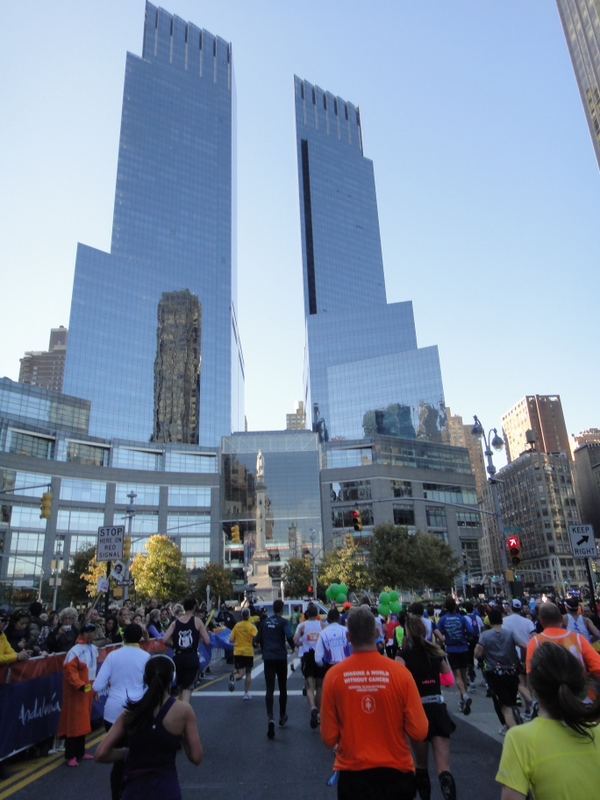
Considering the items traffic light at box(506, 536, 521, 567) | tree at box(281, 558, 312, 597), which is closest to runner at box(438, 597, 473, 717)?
traffic light at box(506, 536, 521, 567)

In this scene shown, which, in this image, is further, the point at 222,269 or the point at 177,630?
the point at 222,269

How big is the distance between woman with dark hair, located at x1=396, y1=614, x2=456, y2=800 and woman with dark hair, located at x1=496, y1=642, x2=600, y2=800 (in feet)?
11.9

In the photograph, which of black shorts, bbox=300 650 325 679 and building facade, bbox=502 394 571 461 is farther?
building facade, bbox=502 394 571 461

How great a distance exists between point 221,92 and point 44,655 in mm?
204467

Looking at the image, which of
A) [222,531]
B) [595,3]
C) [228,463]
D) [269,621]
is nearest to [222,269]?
[228,463]

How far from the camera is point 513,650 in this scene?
8.63 metres

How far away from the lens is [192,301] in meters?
141

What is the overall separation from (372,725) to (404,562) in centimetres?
6186

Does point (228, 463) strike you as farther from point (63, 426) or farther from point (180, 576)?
point (180, 576)

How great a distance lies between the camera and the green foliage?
62.1 meters

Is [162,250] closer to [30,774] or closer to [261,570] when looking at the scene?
[261,570]

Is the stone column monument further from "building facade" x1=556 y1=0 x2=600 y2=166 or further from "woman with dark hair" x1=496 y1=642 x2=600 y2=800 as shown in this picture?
"building facade" x1=556 y1=0 x2=600 y2=166

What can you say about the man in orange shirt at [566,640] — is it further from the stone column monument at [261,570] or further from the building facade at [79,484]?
the building facade at [79,484]

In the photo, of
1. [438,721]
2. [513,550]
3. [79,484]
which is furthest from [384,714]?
[79,484]
